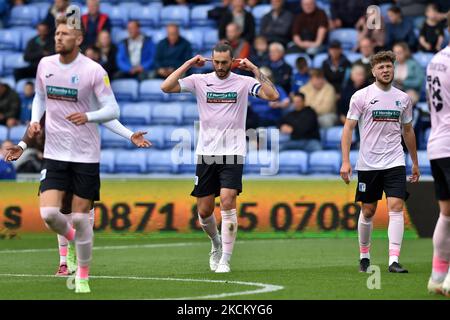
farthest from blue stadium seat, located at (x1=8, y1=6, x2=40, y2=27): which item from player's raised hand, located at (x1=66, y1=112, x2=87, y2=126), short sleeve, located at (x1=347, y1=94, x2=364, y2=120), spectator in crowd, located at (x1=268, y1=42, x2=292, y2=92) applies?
player's raised hand, located at (x1=66, y1=112, x2=87, y2=126)

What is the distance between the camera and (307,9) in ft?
81.1

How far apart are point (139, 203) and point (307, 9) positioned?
6.08m

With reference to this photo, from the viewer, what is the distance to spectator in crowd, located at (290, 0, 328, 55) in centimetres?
2472

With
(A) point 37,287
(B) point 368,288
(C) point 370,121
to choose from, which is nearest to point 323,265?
(C) point 370,121

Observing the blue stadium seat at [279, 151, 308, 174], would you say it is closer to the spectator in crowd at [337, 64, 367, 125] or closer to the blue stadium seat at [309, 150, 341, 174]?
the blue stadium seat at [309, 150, 341, 174]

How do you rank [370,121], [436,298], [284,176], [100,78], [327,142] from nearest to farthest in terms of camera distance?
[436,298]
[100,78]
[370,121]
[284,176]
[327,142]

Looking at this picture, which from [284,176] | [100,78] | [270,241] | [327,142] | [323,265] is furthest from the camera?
[327,142]

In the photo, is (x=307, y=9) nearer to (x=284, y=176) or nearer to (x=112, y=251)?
(x=284, y=176)

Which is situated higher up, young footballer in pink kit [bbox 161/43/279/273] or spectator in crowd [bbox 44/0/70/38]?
spectator in crowd [bbox 44/0/70/38]

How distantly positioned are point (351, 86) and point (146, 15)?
6.13 m

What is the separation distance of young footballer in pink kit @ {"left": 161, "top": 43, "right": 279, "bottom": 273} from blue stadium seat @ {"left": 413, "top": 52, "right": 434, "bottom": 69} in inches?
406

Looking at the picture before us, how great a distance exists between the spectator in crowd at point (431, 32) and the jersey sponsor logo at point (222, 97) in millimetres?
10711

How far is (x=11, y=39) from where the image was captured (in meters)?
27.2

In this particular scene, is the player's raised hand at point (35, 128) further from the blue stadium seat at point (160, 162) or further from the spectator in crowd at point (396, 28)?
the spectator in crowd at point (396, 28)
